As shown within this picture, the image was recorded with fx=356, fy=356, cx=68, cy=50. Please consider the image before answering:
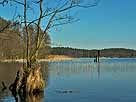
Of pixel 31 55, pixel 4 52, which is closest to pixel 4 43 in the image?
pixel 4 52

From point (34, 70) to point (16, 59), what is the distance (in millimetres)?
88177

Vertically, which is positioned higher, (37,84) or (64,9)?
(64,9)

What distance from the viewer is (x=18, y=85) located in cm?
2439

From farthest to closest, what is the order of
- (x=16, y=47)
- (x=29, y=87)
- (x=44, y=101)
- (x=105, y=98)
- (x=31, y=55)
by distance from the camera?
(x=16, y=47)
(x=31, y=55)
(x=29, y=87)
(x=105, y=98)
(x=44, y=101)

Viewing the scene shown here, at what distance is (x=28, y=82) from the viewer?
940 inches

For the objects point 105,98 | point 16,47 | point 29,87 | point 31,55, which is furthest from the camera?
point 16,47

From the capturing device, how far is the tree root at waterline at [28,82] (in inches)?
941

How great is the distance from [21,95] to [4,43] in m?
87.9

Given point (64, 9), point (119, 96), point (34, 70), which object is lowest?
point (119, 96)

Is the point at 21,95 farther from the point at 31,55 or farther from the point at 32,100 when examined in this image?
the point at 31,55

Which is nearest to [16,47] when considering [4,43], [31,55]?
[4,43]

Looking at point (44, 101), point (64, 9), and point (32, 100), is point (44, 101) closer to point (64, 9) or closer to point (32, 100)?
point (32, 100)

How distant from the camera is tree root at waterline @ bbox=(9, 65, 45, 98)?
941 inches

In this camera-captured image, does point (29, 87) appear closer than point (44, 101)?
No
